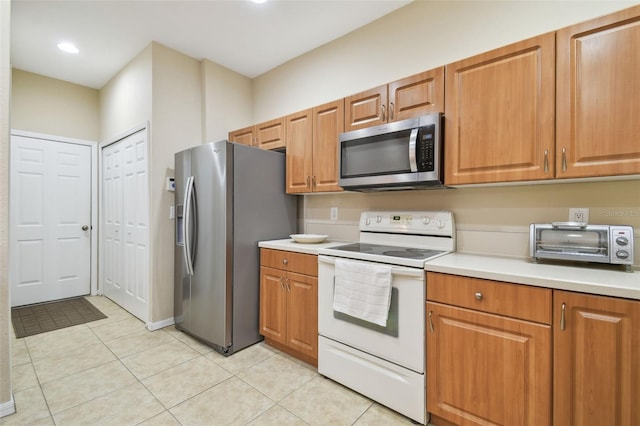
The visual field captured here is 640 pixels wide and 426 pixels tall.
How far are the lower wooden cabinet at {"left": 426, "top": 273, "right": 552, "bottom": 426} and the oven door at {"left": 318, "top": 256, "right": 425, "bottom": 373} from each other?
54 millimetres

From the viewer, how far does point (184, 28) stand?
2.71 meters

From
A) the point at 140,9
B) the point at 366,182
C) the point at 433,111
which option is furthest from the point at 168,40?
the point at 433,111

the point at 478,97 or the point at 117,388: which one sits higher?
the point at 478,97

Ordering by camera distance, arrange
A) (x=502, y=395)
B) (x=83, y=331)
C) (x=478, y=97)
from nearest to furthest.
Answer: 1. (x=502, y=395)
2. (x=478, y=97)
3. (x=83, y=331)

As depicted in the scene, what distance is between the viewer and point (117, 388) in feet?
6.42

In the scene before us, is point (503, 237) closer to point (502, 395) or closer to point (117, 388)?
point (502, 395)

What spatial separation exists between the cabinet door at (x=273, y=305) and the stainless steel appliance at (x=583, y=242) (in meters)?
1.74

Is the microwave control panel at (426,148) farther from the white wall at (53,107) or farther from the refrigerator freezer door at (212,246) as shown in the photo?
the white wall at (53,107)

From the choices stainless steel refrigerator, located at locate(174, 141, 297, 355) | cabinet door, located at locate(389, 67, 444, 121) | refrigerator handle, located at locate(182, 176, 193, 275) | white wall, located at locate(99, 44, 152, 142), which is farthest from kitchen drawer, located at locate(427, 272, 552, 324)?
white wall, located at locate(99, 44, 152, 142)

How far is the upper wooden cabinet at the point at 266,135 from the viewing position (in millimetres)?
2844

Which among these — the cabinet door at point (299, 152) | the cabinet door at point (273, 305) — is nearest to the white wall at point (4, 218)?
the cabinet door at point (273, 305)

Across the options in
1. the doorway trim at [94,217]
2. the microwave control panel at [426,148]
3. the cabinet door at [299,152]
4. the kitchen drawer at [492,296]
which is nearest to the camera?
the kitchen drawer at [492,296]

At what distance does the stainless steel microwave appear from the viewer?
184cm

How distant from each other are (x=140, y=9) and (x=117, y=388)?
2.93 m
